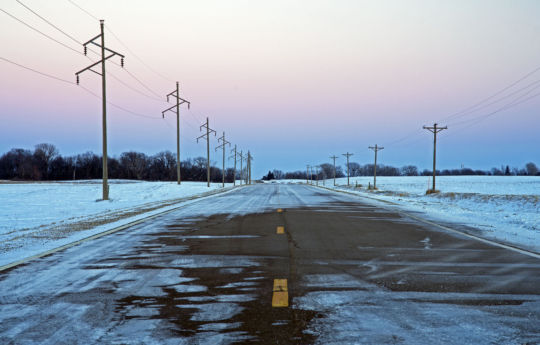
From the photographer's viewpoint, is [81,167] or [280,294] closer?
[280,294]

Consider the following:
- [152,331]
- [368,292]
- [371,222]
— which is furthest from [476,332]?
[371,222]

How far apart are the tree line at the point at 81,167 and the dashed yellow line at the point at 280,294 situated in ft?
464

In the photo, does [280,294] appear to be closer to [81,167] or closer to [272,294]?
[272,294]

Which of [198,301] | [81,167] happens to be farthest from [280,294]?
[81,167]

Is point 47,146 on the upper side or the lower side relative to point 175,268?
upper

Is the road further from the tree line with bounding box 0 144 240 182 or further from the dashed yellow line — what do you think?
the tree line with bounding box 0 144 240 182

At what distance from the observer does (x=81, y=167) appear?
149125 mm

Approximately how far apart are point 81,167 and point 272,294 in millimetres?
156663

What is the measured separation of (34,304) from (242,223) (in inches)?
382

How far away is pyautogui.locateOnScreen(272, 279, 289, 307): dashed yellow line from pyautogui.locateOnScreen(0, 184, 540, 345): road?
0.01m

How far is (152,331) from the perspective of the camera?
411 centimetres

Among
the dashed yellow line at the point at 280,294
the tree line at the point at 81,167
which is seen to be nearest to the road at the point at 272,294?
the dashed yellow line at the point at 280,294

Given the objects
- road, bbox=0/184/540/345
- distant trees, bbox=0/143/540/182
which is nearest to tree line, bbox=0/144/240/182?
distant trees, bbox=0/143/540/182

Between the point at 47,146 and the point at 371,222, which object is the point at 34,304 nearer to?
the point at 371,222
